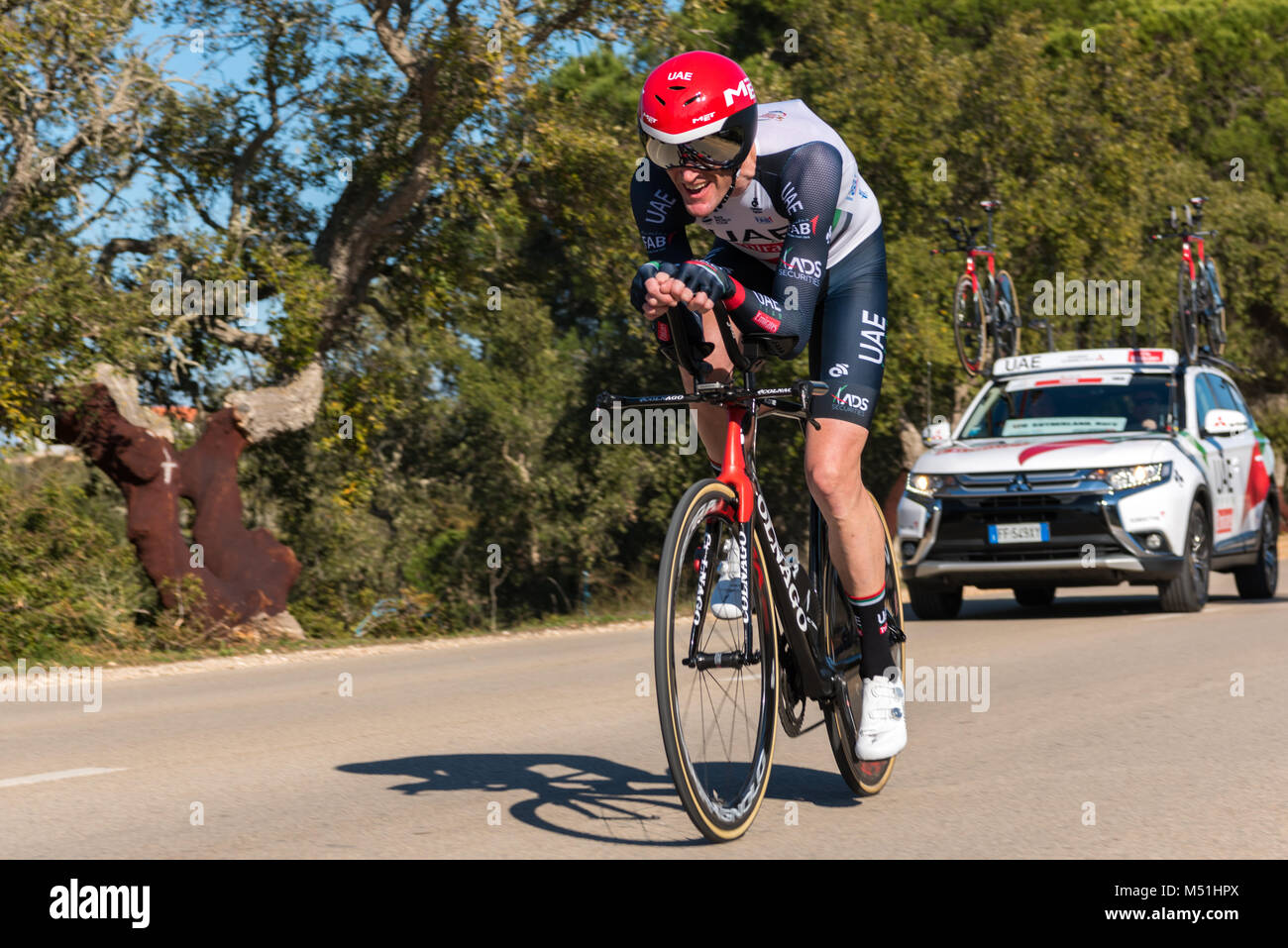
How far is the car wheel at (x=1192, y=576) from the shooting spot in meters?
12.4

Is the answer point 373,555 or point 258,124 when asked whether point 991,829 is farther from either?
point 373,555

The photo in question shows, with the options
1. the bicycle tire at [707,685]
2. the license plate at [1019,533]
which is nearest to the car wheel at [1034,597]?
the license plate at [1019,533]

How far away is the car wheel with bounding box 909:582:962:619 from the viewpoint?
13.1 meters

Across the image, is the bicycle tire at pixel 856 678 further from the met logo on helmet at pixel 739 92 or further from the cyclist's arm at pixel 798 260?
the met logo on helmet at pixel 739 92

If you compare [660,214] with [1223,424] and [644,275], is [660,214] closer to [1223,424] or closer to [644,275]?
[644,275]

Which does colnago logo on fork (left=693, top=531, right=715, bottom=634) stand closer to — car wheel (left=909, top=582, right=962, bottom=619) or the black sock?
the black sock

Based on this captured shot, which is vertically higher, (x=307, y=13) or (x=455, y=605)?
(x=307, y=13)

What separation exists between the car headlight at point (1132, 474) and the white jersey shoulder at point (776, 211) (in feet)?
24.0

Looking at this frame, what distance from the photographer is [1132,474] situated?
12078 mm

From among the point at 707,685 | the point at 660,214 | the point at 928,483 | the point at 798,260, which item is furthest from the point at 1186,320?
the point at 707,685

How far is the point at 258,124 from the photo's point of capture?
64.2 ft
